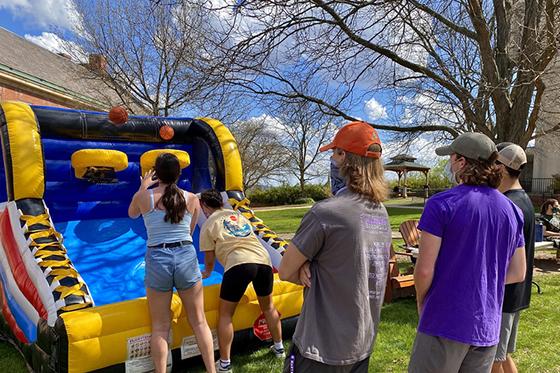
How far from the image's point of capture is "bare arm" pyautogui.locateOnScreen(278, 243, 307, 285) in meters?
1.84

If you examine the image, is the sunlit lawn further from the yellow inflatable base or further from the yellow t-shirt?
the yellow t-shirt

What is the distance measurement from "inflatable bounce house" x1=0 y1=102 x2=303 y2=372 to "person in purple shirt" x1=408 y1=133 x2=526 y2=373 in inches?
83.3

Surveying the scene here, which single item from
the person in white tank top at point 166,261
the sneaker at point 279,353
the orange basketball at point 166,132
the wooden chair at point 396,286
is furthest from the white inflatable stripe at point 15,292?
the wooden chair at point 396,286

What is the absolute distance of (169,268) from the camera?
9.84 feet

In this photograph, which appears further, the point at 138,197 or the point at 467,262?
the point at 138,197

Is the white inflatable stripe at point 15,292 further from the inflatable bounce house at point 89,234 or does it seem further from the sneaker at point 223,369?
the sneaker at point 223,369

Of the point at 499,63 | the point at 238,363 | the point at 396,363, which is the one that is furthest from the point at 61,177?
the point at 499,63

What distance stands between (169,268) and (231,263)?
51cm

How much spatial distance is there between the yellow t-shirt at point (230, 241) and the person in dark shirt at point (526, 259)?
1728mm

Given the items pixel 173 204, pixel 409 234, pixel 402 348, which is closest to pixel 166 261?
pixel 173 204

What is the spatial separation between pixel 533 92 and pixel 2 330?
7963mm

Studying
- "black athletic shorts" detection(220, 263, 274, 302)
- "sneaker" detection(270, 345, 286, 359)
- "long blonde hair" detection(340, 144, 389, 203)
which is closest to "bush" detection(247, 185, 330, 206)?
"sneaker" detection(270, 345, 286, 359)

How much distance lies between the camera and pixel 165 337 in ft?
10.2

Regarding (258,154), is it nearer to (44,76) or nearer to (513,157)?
(44,76)
